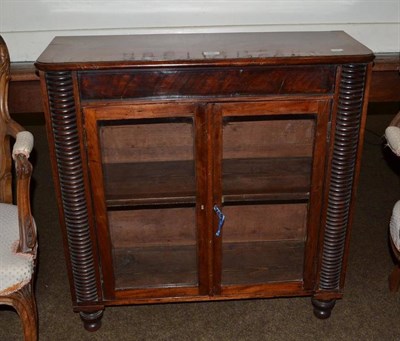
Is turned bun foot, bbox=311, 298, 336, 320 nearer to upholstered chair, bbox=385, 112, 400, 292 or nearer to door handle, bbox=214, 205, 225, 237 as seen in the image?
upholstered chair, bbox=385, 112, 400, 292

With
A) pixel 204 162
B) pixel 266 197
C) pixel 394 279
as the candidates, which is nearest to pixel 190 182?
pixel 204 162

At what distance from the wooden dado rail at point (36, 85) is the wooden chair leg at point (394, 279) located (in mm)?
518

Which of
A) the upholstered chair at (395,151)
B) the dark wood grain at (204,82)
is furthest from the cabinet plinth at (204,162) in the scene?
the upholstered chair at (395,151)

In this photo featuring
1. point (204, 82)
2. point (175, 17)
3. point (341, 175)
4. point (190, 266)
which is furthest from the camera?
point (175, 17)

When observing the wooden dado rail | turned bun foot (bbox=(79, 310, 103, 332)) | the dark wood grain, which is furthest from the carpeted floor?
the dark wood grain

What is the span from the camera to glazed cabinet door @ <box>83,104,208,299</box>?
49.6 inches

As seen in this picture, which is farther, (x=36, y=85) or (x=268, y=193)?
(x=36, y=85)

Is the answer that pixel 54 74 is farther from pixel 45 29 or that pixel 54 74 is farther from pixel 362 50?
pixel 362 50

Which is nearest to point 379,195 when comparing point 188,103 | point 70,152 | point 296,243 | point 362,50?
point 296,243

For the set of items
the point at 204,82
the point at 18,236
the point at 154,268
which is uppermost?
the point at 204,82

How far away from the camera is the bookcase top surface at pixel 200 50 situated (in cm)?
111

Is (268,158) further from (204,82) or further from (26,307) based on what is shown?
(26,307)

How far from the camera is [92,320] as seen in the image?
4.66 feet

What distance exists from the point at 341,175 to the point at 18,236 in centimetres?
80
